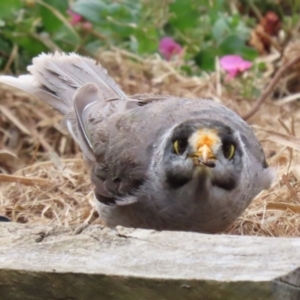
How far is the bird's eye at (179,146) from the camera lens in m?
2.79

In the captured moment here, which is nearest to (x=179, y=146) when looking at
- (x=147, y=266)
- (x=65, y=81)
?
(x=147, y=266)

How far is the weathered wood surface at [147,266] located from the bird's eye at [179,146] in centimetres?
46

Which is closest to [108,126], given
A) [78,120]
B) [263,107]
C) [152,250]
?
[78,120]

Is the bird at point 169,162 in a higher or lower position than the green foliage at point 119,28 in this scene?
lower

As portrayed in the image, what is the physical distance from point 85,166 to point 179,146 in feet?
4.98

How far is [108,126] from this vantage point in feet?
11.1

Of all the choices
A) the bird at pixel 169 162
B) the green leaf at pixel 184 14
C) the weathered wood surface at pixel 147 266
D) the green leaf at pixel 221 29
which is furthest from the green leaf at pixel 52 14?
the weathered wood surface at pixel 147 266

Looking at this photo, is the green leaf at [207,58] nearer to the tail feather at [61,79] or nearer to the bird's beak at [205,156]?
the tail feather at [61,79]

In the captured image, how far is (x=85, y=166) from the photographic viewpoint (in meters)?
4.27

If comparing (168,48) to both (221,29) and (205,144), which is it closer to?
(221,29)

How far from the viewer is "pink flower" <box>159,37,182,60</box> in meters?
5.62

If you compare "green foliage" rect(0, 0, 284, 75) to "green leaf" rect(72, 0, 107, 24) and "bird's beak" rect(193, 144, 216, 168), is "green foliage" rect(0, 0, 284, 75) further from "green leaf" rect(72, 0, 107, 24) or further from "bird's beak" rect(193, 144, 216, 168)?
"bird's beak" rect(193, 144, 216, 168)

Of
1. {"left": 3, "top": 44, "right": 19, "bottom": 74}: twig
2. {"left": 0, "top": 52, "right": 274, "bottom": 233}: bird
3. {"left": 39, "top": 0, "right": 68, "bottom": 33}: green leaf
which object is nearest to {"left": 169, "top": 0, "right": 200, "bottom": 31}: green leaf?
{"left": 39, "top": 0, "right": 68, "bottom": 33}: green leaf

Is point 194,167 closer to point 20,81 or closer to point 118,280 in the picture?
point 118,280
